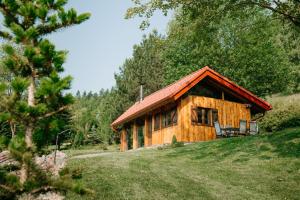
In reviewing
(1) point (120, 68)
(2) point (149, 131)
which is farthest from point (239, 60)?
(2) point (149, 131)

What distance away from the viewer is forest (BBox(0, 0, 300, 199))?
3.96 meters

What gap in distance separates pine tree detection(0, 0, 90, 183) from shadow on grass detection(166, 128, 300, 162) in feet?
33.1

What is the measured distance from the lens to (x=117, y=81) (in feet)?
124

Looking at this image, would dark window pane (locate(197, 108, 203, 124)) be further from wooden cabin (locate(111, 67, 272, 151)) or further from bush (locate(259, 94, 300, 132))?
bush (locate(259, 94, 300, 132))

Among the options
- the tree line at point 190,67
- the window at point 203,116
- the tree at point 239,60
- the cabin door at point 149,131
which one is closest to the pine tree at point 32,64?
the window at point 203,116

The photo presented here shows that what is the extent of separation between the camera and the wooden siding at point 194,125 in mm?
21188

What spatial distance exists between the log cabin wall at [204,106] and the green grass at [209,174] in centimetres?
579

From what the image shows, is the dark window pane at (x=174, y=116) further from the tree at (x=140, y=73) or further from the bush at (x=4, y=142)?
the bush at (x=4, y=142)

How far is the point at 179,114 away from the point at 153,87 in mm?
18016

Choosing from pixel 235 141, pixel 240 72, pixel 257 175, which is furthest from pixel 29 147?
pixel 240 72

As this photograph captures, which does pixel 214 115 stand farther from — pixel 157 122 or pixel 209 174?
pixel 209 174

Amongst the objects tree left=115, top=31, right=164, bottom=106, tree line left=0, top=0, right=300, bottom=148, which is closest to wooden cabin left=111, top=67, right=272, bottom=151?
tree line left=0, top=0, right=300, bottom=148

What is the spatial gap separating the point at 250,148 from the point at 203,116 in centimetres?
792

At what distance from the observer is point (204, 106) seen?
2228 centimetres
